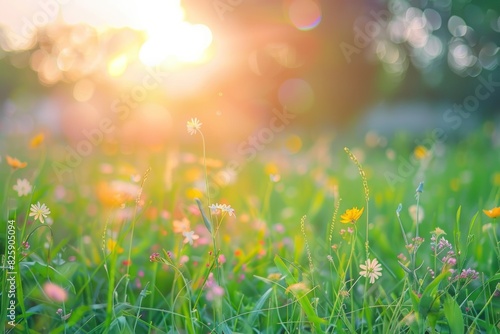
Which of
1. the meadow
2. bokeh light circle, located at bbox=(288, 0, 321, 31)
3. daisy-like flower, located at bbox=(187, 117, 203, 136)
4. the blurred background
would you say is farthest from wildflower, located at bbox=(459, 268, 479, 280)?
bokeh light circle, located at bbox=(288, 0, 321, 31)

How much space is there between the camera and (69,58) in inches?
243

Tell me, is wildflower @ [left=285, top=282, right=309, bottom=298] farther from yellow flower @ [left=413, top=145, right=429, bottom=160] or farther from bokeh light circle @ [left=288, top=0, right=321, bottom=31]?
bokeh light circle @ [left=288, top=0, right=321, bottom=31]

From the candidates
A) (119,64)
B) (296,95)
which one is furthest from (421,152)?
(296,95)

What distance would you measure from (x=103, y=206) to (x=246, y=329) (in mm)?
1219

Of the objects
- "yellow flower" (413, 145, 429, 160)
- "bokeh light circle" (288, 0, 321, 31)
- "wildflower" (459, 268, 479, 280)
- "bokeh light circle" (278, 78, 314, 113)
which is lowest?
"bokeh light circle" (278, 78, 314, 113)

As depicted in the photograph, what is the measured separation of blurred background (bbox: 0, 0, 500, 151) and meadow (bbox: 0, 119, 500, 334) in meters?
3.00

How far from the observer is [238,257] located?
1.64 metres

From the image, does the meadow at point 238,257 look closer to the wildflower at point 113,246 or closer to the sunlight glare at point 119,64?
the wildflower at point 113,246

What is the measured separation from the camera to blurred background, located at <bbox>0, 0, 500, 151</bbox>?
20.3 feet

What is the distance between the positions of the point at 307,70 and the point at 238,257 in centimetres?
857

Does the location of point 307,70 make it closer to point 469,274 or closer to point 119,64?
point 119,64

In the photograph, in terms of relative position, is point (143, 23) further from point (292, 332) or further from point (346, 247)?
point (292, 332)

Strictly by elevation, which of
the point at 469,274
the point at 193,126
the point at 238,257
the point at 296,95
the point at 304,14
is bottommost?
the point at 296,95

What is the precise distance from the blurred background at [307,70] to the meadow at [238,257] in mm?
2997
